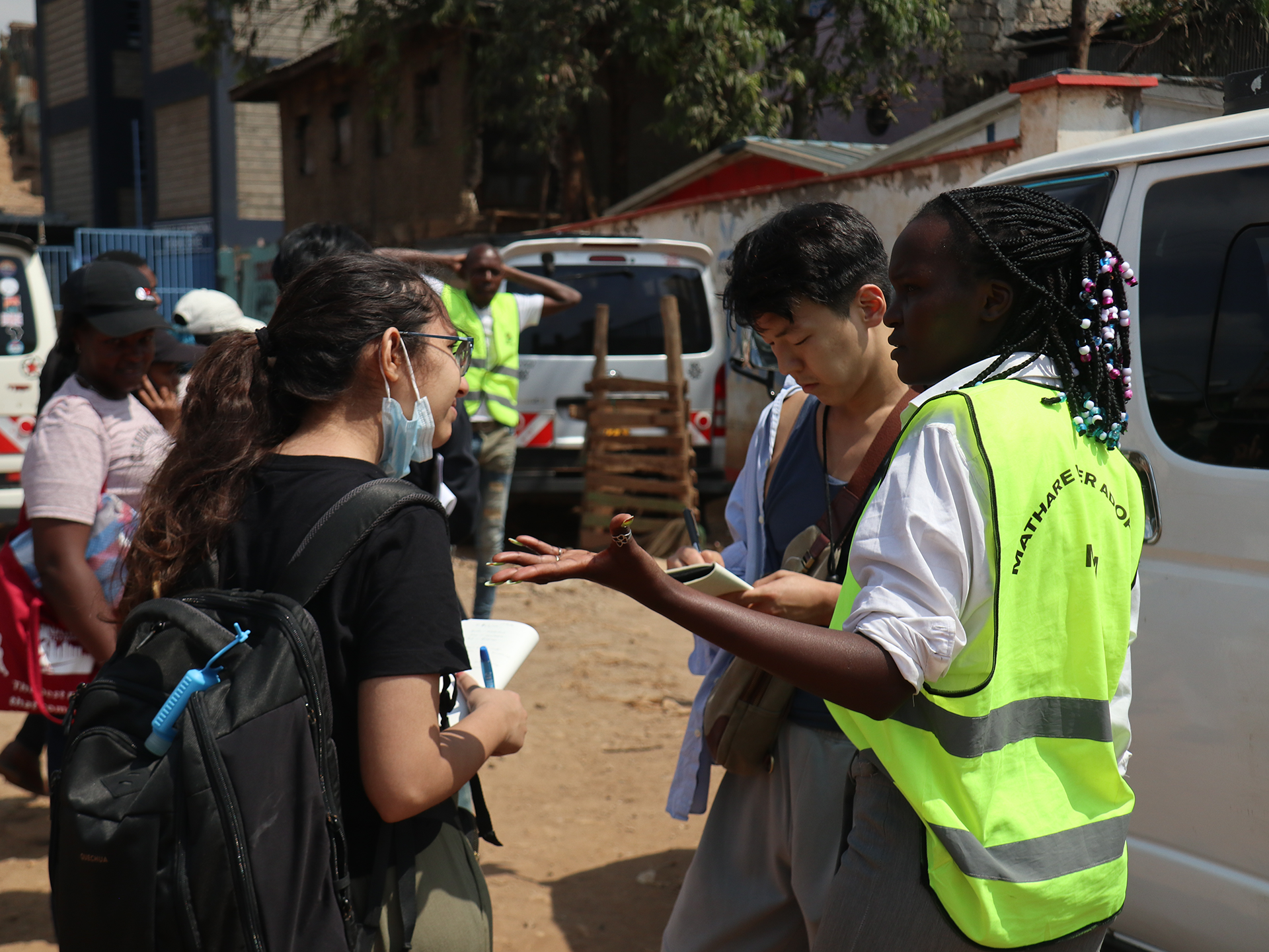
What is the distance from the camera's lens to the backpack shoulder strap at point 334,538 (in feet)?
5.03

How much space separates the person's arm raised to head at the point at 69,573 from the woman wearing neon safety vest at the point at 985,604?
6.15 ft

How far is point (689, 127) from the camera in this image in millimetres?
14375

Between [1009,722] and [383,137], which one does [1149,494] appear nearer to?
[1009,722]

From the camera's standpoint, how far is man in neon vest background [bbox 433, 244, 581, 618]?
236 inches

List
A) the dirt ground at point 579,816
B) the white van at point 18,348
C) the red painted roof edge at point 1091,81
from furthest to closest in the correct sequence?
the white van at point 18,348 → the red painted roof edge at point 1091,81 → the dirt ground at point 579,816

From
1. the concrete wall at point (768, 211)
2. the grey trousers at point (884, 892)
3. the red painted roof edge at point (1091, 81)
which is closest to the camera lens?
the grey trousers at point (884, 892)

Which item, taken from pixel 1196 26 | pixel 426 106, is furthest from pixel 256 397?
pixel 426 106

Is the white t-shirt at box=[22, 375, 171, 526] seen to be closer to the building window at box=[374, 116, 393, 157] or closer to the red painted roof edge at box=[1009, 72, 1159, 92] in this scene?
the red painted roof edge at box=[1009, 72, 1159, 92]

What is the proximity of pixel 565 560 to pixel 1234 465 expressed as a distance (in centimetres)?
161

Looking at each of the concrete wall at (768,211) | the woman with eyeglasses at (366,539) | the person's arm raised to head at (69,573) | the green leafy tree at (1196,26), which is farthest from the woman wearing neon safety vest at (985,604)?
the green leafy tree at (1196,26)

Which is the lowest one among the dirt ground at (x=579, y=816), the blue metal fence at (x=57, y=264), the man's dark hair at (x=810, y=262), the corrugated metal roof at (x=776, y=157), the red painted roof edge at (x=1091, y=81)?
A: the dirt ground at (x=579, y=816)

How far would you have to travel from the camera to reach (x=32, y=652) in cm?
301

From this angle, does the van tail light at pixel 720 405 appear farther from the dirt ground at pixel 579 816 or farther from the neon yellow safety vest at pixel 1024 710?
the neon yellow safety vest at pixel 1024 710

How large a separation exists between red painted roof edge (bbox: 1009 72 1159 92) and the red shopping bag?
5624mm
